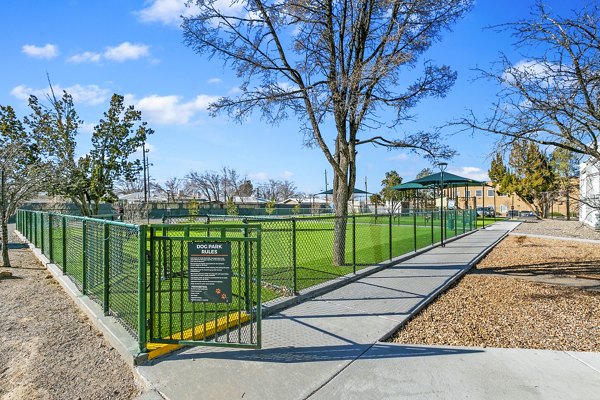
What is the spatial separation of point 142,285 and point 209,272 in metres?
0.72

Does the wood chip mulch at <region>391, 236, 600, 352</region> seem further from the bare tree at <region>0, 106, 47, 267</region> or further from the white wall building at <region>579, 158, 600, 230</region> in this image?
the bare tree at <region>0, 106, 47, 267</region>

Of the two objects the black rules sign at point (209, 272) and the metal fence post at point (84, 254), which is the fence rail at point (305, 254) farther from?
the metal fence post at point (84, 254)

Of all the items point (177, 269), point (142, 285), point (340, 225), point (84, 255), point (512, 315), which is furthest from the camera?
point (340, 225)

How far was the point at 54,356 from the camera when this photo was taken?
14.5 feet

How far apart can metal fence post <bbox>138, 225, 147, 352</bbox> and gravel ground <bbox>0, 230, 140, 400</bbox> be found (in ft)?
1.10

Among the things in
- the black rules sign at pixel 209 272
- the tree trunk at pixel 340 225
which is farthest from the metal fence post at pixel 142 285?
the tree trunk at pixel 340 225

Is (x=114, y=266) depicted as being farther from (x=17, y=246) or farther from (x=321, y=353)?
(x=17, y=246)

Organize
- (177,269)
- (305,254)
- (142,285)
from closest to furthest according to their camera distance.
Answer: (142,285) < (177,269) < (305,254)

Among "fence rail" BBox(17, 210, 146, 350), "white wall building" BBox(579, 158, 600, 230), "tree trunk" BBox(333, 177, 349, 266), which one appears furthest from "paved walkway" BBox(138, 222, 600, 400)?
"tree trunk" BBox(333, 177, 349, 266)

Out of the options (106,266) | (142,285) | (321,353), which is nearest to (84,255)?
(106,266)

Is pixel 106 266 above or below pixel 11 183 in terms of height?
below

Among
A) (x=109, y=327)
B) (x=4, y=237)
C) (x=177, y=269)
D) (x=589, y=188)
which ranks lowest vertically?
(x=109, y=327)

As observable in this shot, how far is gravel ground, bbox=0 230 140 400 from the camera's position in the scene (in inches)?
146

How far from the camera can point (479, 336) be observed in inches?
195
